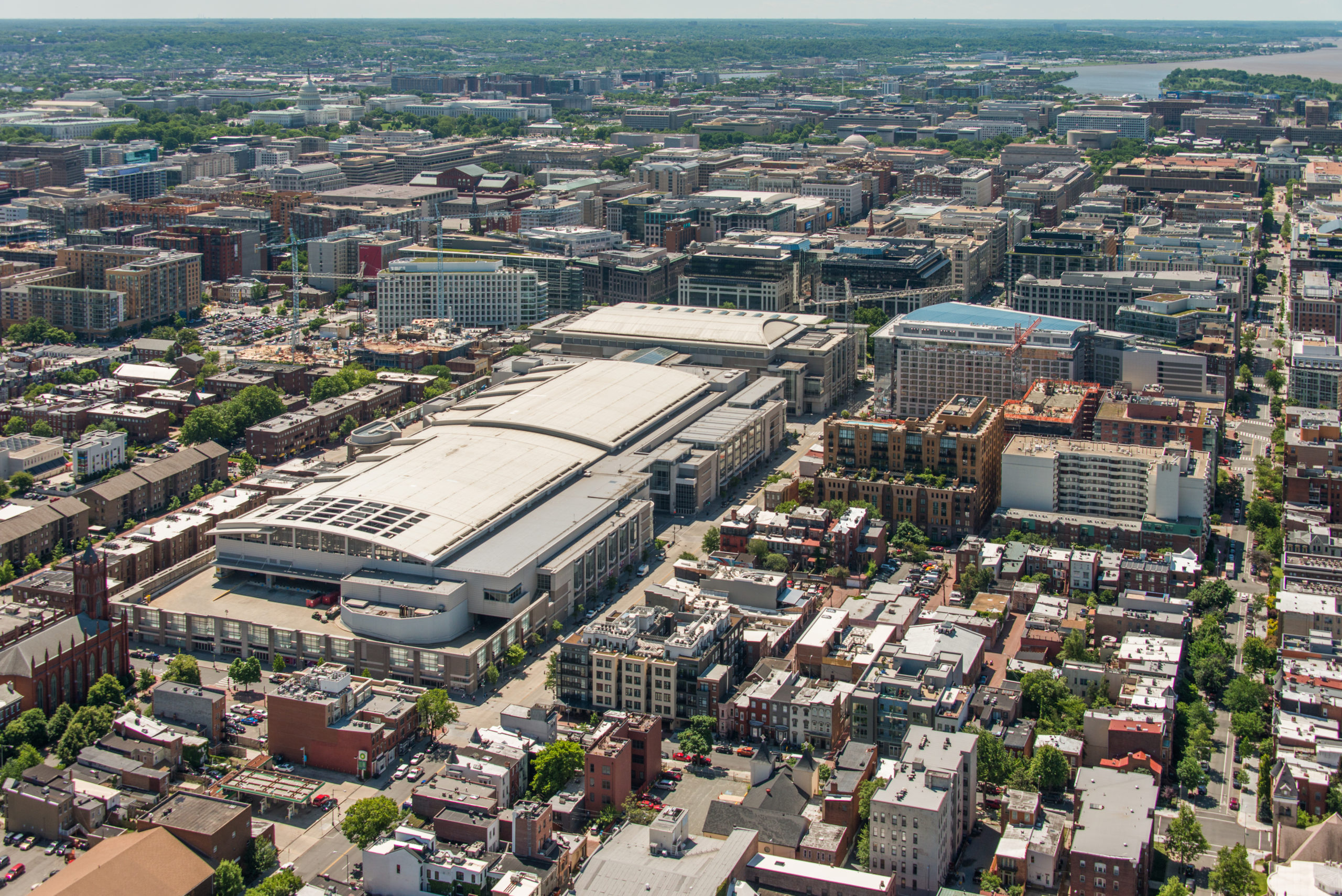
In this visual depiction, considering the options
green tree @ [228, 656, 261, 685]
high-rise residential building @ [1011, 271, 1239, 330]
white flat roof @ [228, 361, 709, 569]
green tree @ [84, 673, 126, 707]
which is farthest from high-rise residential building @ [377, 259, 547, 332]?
green tree @ [84, 673, 126, 707]

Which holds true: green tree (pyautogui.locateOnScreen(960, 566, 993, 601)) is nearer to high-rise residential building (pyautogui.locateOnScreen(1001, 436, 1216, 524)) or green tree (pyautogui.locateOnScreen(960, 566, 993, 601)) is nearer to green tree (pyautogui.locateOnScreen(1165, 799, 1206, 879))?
high-rise residential building (pyautogui.locateOnScreen(1001, 436, 1216, 524))

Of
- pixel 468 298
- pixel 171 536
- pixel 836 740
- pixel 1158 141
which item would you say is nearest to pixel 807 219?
pixel 468 298

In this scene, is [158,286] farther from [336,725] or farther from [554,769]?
[554,769]

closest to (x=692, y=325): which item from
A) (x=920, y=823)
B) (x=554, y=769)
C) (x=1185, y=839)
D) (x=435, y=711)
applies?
(x=435, y=711)

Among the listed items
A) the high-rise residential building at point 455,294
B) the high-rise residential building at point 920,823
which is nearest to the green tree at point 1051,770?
the high-rise residential building at point 920,823

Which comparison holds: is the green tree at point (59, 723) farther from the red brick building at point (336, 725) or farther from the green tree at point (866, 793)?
the green tree at point (866, 793)
